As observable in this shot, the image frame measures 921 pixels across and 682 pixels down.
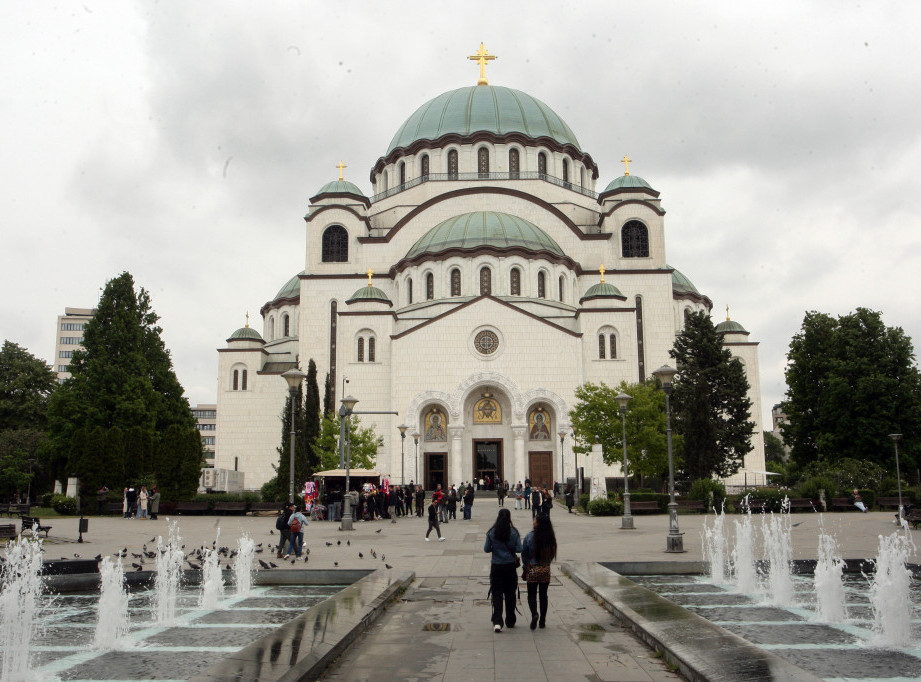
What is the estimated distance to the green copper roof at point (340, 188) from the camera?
51438 mm

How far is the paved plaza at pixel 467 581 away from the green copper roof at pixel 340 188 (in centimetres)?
2798

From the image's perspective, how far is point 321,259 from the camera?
49.9 metres

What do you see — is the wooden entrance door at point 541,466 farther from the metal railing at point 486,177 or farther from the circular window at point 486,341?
the metal railing at point 486,177

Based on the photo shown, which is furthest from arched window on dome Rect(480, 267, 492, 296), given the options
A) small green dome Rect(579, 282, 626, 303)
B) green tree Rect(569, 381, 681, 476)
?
green tree Rect(569, 381, 681, 476)

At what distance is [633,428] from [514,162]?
2373 centimetres

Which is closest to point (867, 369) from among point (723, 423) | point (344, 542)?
point (723, 423)

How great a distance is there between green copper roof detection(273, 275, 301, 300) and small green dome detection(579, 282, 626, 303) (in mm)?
21413

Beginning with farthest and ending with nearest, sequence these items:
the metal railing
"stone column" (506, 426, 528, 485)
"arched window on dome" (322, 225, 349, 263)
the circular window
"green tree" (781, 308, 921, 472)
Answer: the metal railing
"arched window on dome" (322, 225, 349, 263)
the circular window
"stone column" (506, 426, 528, 485)
"green tree" (781, 308, 921, 472)

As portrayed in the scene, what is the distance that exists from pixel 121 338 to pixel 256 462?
11.7 m

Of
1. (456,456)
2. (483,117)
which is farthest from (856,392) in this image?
(483,117)

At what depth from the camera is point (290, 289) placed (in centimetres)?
5750

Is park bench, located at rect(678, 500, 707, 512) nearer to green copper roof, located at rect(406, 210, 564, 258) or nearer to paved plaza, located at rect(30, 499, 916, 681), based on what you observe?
paved plaza, located at rect(30, 499, 916, 681)

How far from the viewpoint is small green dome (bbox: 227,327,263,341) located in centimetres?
5162

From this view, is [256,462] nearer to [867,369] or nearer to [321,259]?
[321,259]
